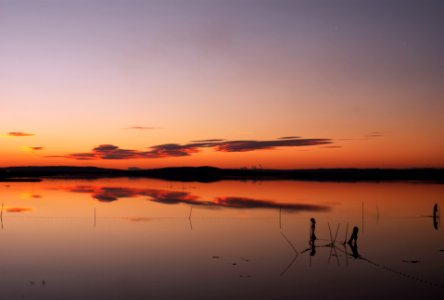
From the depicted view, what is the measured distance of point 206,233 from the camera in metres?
33.9

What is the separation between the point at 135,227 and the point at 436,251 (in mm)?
22042

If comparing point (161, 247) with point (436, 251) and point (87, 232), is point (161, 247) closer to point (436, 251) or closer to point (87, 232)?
point (87, 232)

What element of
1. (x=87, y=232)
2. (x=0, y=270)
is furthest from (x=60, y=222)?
(x=0, y=270)

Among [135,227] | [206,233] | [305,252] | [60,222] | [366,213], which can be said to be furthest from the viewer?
[366,213]

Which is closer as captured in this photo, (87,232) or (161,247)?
(161,247)

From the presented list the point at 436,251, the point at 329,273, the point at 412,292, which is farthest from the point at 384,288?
the point at 436,251

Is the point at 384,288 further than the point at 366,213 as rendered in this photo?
No

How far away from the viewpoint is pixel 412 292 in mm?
18469

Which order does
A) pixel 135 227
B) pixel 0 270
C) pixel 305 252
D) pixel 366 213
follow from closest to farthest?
1. pixel 0 270
2. pixel 305 252
3. pixel 135 227
4. pixel 366 213

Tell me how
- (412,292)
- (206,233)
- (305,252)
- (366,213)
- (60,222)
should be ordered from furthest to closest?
(366,213)
(60,222)
(206,233)
(305,252)
(412,292)

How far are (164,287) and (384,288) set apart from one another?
9.19 m

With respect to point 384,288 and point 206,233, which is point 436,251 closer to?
point 384,288

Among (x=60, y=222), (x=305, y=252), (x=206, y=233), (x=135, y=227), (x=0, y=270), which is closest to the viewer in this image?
(x=0, y=270)

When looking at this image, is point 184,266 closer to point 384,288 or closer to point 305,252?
point 305,252
